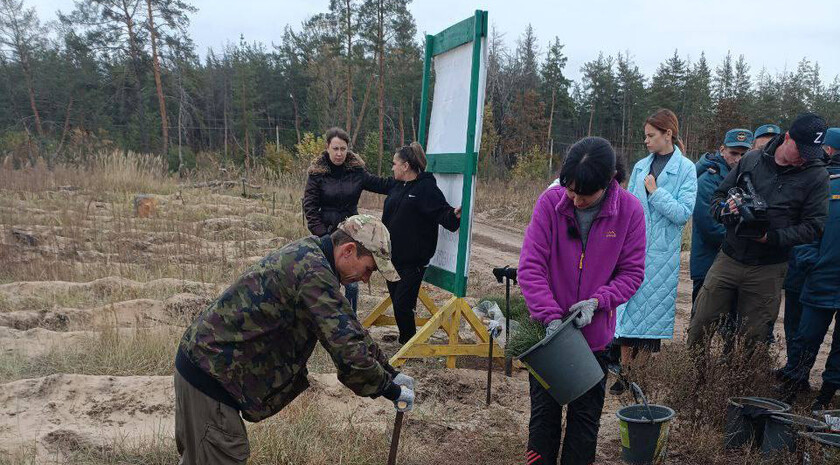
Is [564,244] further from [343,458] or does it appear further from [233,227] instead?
[233,227]

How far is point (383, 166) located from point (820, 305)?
22.7 metres

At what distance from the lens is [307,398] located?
12.3 feet

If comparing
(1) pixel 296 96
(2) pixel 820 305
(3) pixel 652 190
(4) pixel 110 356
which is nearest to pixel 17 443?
(4) pixel 110 356

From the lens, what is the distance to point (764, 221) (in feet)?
11.3

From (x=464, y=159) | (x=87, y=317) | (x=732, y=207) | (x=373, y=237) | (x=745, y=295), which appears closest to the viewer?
(x=373, y=237)

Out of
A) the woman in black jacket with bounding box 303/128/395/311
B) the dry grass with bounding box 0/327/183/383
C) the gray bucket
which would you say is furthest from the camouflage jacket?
the woman in black jacket with bounding box 303/128/395/311

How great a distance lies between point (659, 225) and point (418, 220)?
1.73 metres

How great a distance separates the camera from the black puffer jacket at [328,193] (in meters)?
4.95

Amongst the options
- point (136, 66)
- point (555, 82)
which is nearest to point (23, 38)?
point (136, 66)

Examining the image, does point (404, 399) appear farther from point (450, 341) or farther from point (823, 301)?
point (823, 301)

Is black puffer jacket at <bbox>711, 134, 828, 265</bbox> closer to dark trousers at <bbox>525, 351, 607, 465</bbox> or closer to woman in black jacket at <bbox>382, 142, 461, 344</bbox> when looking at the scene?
dark trousers at <bbox>525, 351, 607, 465</bbox>

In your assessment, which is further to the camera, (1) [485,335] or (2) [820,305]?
(1) [485,335]

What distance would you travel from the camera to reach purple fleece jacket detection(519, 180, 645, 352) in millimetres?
2502

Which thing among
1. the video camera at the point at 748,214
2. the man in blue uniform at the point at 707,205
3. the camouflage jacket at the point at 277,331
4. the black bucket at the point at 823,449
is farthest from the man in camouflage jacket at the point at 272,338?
the man in blue uniform at the point at 707,205
